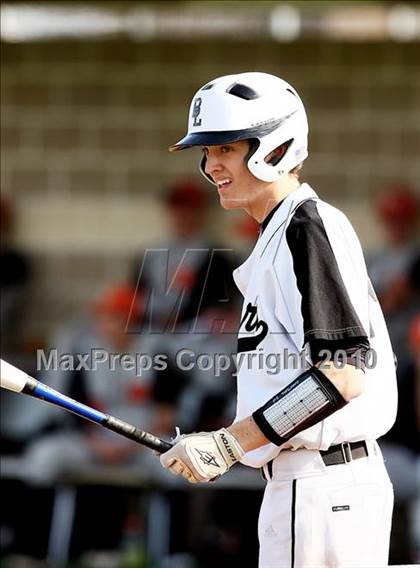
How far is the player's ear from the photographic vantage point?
12.1 ft

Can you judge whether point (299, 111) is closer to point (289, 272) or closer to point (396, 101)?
point (289, 272)

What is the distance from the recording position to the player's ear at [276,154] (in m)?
3.68

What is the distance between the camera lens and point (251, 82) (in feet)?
12.2

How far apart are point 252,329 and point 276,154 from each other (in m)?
0.50

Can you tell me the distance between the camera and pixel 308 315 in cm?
334

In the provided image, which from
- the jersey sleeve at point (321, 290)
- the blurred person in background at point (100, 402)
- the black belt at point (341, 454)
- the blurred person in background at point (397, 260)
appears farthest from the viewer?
the blurred person in background at point (397, 260)

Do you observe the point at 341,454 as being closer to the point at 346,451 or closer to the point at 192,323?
the point at 346,451

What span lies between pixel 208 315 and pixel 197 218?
1.42 m

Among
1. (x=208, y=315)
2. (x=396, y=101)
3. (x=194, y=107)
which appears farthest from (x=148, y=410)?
(x=194, y=107)

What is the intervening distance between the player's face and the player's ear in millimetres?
63

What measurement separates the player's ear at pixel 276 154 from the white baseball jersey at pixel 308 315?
0.42 feet

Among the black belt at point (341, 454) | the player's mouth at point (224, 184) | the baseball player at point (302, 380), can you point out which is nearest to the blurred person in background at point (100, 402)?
the player's mouth at point (224, 184)

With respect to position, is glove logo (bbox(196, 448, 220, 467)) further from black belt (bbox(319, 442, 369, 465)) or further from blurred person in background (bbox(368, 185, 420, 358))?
blurred person in background (bbox(368, 185, 420, 358))

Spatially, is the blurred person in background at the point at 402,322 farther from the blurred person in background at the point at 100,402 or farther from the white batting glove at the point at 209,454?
the white batting glove at the point at 209,454
